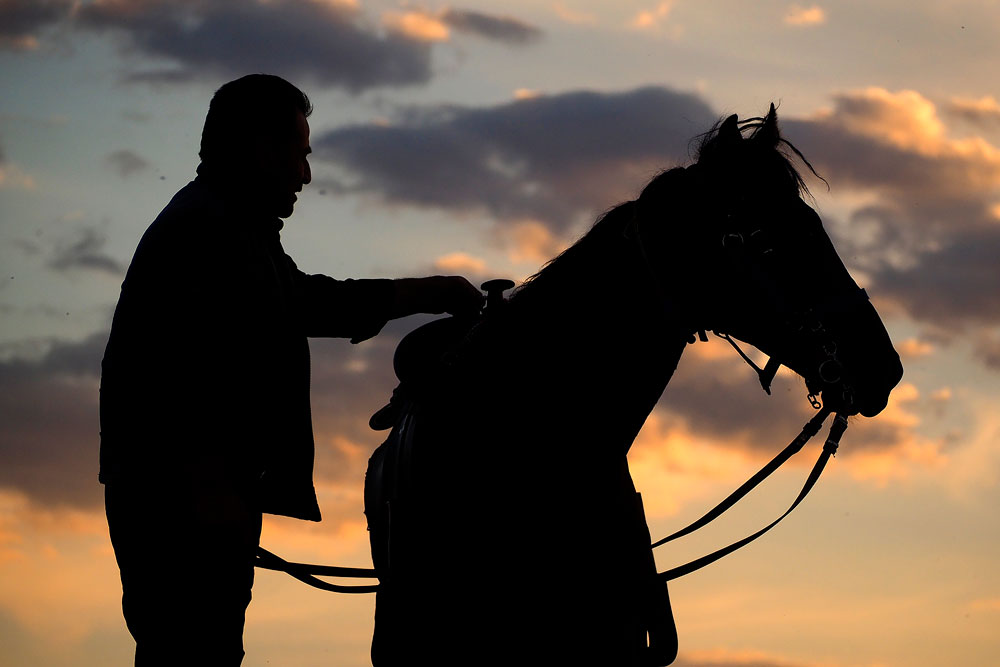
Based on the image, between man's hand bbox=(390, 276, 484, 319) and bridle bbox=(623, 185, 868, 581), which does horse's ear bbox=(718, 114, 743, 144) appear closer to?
bridle bbox=(623, 185, 868, 581)

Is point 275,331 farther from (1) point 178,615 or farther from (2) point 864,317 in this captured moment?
(2) point 864,317

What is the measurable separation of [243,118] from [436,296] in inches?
56.7

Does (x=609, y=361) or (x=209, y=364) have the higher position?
(x=609, y=361)

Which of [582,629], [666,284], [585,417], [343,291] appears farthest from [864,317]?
[343,291]

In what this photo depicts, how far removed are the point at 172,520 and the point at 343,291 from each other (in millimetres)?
1601

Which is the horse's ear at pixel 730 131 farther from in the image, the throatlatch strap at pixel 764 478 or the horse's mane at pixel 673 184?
the throatlatch strap at pixel 764 478

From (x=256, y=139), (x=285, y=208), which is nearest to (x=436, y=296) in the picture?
(x=285, y=208)

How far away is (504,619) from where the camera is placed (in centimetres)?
566

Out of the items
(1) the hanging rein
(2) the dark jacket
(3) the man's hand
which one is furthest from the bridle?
(2) the dark jacket

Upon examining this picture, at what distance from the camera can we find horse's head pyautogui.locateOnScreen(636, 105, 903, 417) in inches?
223

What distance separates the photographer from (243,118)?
5590 millimetres

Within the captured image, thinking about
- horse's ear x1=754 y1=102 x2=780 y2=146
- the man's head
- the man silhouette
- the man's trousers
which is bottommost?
the man's trousers

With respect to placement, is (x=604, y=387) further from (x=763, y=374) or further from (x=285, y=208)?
(x=285, y=208)

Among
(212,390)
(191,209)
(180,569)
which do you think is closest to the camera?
(180,569)
